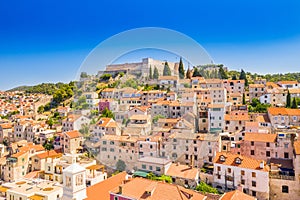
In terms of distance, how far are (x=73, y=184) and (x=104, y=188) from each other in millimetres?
1306

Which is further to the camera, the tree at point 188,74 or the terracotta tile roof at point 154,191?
the terracotta tile roof at point 154,191

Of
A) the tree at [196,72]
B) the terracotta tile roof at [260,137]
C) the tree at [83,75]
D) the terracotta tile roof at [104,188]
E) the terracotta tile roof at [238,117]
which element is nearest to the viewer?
the tree at [196,72]

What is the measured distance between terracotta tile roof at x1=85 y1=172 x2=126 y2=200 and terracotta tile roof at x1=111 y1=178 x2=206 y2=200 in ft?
1.27

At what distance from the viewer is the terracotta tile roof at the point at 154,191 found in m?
3.08

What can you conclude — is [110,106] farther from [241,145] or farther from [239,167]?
[241,145]

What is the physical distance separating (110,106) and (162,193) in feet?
5.59

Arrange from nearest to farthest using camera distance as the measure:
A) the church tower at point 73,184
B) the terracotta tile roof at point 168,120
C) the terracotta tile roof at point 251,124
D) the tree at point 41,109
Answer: the terracotta tile roof at point 168,120 → the church tower at point 73,184 → the terracotta tile roof at point 251,124 → the tree at point 41,109

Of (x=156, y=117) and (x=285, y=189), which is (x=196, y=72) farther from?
(x=285, y=189)

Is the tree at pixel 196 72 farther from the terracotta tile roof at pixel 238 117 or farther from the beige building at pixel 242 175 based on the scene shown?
the terracotta tile roof at pixel 238 117

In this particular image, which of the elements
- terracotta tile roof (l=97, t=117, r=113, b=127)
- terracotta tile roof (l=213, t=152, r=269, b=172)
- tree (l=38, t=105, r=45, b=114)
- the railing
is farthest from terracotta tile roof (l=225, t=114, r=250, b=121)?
tree (l=38, t=105, r=45, b=114)

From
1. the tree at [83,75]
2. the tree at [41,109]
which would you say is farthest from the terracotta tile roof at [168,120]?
the tree at [41,109]

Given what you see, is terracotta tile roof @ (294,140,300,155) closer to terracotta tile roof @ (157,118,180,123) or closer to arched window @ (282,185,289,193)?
arched window @ (282,185,289,193)

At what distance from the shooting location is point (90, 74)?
214 cm

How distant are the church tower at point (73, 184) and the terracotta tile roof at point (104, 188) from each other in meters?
0.64
